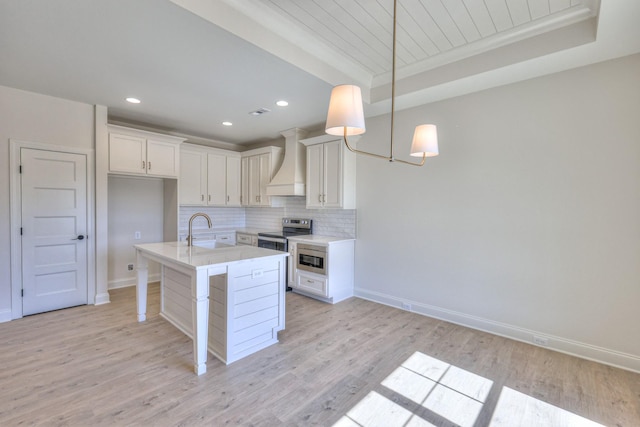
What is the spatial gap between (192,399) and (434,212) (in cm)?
306

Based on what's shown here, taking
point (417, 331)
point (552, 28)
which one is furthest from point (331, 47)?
point (417, 331)

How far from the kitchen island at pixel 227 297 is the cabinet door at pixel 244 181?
8.94 feet

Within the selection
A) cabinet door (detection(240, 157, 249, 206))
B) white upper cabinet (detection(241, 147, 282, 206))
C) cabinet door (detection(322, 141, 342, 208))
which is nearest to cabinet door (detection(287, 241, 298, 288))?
cabinet door (detection(322, 141, 342, 208))

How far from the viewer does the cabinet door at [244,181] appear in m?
5.80

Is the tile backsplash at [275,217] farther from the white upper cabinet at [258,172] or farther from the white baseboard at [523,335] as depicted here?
the white baseboard at [523,335]

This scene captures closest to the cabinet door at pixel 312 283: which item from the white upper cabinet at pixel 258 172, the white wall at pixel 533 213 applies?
the white wall at pixel 533 213

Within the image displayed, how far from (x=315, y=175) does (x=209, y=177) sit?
215 cm

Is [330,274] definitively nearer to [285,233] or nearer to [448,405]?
[285,233]

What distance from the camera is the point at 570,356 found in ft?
8.80

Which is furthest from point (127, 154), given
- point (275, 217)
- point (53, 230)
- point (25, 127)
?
point (275, 217)

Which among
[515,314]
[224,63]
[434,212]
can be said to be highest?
[224,63]

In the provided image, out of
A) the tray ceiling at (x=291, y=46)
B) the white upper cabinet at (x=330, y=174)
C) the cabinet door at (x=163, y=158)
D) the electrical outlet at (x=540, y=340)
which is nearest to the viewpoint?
the tray ceiling at (x=291, y=46)

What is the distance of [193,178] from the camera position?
17.1ft

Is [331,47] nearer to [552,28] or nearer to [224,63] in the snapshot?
[224,63]
